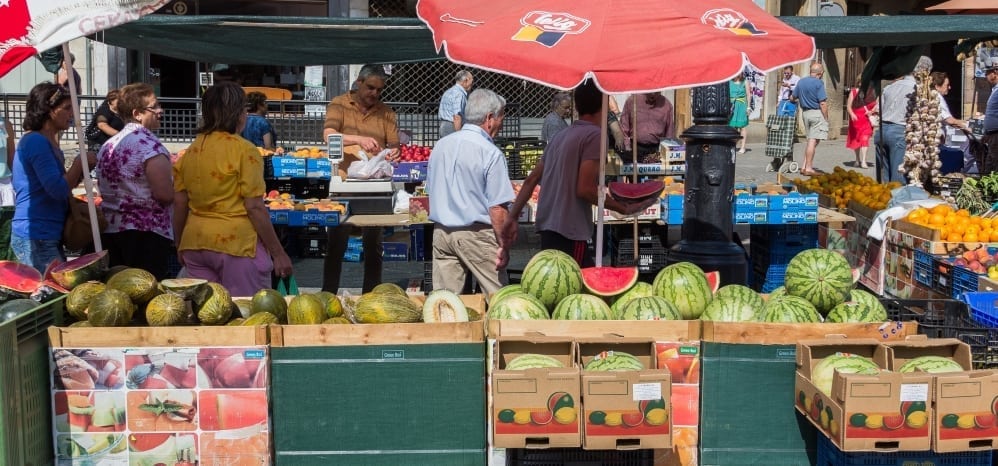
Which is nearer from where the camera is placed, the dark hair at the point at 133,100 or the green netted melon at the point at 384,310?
the green netted melon at the point at 384,310

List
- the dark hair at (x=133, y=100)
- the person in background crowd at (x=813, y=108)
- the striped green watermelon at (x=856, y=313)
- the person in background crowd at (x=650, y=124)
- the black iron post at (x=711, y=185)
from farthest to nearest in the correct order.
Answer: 1. the person in background crowd at (x=813, y=108)
2. the person in background crowd at (x=650, y=124)
3. the black iron post at (x=711, y=185)
4. the dark hair at (x=133, y=100)
5. the striped green watermelon at (x=856, y=313)

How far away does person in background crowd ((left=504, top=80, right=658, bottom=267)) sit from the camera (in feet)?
23.5

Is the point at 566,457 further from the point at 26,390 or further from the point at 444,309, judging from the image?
the point at 26,390

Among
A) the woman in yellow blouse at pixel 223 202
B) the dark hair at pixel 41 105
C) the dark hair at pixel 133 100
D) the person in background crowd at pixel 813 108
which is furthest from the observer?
the person in background crowd at pixel 813 108

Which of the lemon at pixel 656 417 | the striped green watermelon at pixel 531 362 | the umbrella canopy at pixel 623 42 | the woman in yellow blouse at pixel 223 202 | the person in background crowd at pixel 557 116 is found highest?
the umbrella canopy at pixel 623 42

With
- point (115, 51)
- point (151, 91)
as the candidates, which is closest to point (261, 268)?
point (151, 91)

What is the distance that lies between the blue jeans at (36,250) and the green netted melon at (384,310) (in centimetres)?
332

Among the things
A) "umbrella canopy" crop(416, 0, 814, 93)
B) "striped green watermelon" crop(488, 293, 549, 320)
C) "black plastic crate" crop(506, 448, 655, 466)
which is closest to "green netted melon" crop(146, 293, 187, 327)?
"striped green watermelon" crop(488, 293, 549, 320)

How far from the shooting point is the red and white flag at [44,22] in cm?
494

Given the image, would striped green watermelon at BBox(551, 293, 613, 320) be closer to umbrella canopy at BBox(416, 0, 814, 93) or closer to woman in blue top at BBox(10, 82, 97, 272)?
umbrella canopy at BBox(416, 0, 814, 93)

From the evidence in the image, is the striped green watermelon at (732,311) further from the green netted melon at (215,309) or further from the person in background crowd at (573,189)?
the green netted melon at (215,309)

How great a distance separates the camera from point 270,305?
5.38 meters

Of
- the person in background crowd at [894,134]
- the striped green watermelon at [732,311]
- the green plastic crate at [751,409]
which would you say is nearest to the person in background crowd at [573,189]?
the striped green watermelon at [732,311]

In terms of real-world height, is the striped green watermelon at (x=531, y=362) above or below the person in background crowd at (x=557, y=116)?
below
